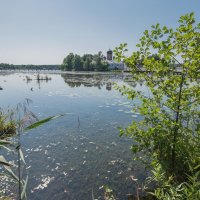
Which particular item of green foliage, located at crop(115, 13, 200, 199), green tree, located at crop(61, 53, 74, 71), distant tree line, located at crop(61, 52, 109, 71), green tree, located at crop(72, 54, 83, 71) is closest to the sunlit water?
green foliage, located at crop(115, 13, 200, 199)

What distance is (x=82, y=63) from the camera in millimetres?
124500

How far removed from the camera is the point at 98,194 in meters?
6.26

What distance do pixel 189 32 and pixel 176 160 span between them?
10.3 feet

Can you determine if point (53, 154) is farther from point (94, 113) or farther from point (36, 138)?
point (94, 113)

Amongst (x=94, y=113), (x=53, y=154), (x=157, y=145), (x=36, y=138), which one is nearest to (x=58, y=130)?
(x=36, y=138)

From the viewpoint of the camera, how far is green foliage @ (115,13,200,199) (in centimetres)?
396

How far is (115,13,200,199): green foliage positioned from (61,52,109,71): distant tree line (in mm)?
109987

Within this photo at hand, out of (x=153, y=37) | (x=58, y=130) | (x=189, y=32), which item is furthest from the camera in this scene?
(x=58, y=130)

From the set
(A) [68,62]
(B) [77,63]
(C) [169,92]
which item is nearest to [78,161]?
(C) [169,92]

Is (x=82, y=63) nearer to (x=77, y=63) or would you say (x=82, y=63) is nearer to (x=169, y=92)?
(x=77, y=63)

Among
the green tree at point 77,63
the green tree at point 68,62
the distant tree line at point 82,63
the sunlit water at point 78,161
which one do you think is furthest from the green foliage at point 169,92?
the green tree at point 68,62

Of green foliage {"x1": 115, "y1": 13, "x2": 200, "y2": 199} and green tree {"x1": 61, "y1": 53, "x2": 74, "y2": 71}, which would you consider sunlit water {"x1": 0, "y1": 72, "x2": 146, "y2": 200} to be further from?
green tree {"x1": 61, "y1": 53, "x2": 74, "y2": 71}

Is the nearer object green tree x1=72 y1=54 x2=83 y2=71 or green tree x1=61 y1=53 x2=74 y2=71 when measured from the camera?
green tree x1=72 y1=54 x2=83 y2=71

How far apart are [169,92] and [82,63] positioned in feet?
404
